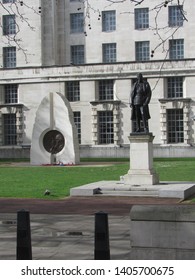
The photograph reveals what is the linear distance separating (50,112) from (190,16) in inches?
933

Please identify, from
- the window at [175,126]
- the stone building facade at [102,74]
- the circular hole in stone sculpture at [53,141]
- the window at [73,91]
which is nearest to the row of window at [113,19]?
the stone building facade at [102,74]

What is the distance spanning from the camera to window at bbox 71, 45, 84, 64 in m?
67.3

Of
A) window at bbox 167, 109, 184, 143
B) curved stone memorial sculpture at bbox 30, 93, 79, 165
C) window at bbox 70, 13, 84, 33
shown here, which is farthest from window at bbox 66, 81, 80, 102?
curved stone memorial sculpture at bbox 30, 93, 79, 165

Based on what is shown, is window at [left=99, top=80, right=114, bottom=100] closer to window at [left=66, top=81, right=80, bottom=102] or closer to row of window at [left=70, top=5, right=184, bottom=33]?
window at [left=66, top=81, right=80, bottom=102]

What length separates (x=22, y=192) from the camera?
990 inches

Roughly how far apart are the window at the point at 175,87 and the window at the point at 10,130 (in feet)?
57.3

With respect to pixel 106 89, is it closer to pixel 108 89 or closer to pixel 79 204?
pixel 108 89

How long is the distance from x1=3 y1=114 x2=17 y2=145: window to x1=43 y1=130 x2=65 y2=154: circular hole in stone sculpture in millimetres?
17449

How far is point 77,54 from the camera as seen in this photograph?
67.5 meters

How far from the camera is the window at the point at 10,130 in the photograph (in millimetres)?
64625

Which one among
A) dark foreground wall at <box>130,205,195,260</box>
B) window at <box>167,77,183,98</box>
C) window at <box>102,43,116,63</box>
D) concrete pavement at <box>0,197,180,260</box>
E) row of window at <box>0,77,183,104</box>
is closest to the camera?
dark foreground wall at <box>130,205,195,260</box>

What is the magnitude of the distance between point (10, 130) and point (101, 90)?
11354 mm

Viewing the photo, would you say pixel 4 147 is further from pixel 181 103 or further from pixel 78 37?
pixel 181 103

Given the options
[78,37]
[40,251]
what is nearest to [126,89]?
[78,37]
